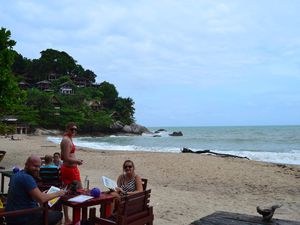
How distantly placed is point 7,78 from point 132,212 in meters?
8.14

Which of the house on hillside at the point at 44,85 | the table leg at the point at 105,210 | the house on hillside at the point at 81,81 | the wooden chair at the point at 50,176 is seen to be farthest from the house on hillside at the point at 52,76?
the table leg at the point at 105,210

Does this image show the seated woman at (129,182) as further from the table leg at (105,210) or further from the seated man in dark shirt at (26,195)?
the seated man in dark shirt at (26,195)

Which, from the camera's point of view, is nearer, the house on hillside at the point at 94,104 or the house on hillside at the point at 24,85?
the house on hillside at the point at 94,104

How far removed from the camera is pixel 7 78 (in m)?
10.7

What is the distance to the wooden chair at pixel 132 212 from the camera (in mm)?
3934

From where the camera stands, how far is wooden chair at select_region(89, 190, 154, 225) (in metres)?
3.93

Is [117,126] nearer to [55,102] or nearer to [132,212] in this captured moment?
[55,102]

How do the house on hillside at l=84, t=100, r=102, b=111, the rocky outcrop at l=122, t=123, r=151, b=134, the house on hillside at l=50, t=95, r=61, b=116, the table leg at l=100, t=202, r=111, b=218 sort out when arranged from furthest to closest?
1. the house on hillside at l=84, t=100, r=102, b=111
2. the rocky outcrop at l=122, t=123, r=151, b=134
3. the house on hillside at l=50, t=95, r=61, b=116
4. the table leg at l=100, t=202, r=111, b=218

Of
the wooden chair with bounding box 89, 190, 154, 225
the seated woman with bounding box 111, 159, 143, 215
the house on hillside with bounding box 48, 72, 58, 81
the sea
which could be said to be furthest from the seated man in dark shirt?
the house on hillside with bounding box 48, 72, 58, 81

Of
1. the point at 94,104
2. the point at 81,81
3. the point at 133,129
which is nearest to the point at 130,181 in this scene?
the point at 133,129

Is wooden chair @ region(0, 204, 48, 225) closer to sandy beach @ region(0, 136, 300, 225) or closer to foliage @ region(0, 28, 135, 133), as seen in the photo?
sandy beach @ region(0, 136, 300, 225)

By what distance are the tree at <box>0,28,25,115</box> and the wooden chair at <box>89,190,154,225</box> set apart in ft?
25.3

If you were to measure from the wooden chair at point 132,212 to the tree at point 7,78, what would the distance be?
772 cm

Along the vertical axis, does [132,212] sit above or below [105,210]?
above
